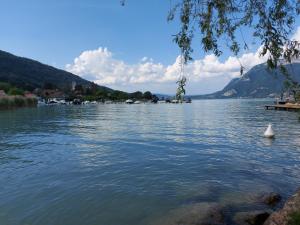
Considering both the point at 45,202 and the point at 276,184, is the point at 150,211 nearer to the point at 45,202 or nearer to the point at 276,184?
the point at 45,202

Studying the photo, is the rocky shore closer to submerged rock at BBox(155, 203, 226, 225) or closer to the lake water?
submerged rock at BBox(155, 203, 226, 225)

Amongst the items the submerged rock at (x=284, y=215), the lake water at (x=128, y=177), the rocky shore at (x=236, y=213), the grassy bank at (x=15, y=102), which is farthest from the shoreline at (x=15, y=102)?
the submerged rock at (x=284, y=215)

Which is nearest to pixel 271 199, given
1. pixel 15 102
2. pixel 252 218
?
pixel 252 218

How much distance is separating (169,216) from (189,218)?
95 centimetres

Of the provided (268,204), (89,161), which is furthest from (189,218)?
(89,161)

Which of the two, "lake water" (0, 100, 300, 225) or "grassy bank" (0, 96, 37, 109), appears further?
"grassy bank" (0, 96, 37, 109)

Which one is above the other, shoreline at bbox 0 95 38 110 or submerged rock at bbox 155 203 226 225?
shoreline at bbox 0 95 38 110

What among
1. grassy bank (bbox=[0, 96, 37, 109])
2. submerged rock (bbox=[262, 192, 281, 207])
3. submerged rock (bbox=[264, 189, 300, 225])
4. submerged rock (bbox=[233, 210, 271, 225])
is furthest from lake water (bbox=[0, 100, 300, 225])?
grassy bank (bbox=[0, 96, 37, 109])

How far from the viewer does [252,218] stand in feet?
41.5

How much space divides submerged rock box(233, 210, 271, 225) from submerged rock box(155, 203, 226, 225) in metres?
0.60

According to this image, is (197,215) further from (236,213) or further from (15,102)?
(15,102)

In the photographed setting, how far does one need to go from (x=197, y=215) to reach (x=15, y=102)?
11897cm

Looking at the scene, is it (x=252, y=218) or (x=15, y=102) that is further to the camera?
(x=15, y=102)

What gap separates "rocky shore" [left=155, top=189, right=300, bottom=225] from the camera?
11.5m
